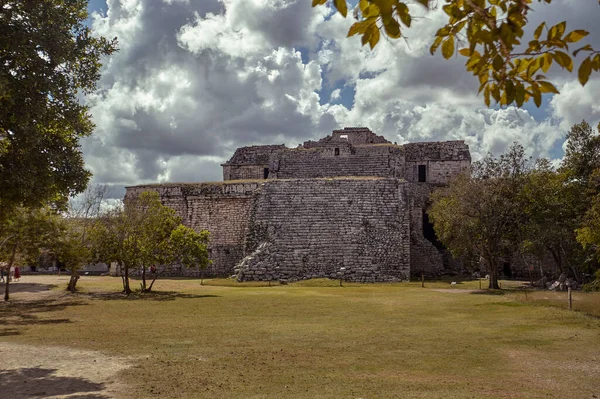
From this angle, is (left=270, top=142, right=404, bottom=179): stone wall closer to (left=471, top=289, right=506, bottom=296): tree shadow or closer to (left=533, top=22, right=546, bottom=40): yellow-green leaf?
(left=471, top=289, right=506, bottom=296): tree shadow

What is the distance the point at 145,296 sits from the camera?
1664cm

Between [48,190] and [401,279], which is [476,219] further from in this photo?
[48,190]

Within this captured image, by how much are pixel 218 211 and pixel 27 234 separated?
1246 centimetres

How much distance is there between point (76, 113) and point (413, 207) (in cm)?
2124

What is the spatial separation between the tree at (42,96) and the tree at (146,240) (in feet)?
30.2

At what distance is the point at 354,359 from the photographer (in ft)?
22.5

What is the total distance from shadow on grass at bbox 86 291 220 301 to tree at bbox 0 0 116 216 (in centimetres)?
772

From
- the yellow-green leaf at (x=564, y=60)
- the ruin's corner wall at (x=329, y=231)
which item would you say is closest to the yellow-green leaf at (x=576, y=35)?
the yellow-green leaf at (x=564, y=60)

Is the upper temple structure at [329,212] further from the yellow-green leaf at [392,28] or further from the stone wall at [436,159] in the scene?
the yellow-green leaf at [392,28]

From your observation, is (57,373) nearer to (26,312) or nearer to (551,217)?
(26,312)

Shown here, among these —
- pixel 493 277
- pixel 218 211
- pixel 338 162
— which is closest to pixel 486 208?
pixel 493 277

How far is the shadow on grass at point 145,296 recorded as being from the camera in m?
15.9

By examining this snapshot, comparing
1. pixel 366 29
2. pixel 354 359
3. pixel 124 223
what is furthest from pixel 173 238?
pixel 366 29

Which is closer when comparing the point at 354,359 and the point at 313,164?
the point at 354,359
